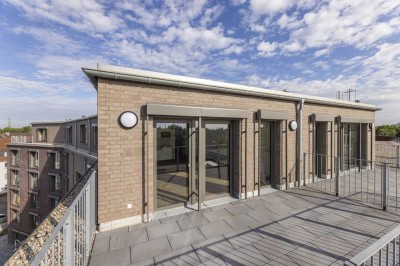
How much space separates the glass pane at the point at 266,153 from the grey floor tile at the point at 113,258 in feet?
15.9

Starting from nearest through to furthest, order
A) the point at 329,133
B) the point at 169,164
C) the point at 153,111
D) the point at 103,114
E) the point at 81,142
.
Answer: the point at 103,114 → the point at 153,111 → the point at 169,164 → the point at 329,133 → the point at 81,142

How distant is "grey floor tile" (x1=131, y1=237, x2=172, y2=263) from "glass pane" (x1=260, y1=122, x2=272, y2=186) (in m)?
4.20

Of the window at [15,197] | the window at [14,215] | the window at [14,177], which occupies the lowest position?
the window at [14,215]

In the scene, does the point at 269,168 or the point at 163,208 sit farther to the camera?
the point at 269,168

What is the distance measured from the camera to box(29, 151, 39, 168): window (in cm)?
1989

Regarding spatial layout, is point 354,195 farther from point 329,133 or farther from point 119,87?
point 119,87

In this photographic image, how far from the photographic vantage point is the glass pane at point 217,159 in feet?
18.9

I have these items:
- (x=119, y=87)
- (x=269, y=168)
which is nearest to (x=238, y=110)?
(x=269, y=168)

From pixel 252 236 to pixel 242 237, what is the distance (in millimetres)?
206

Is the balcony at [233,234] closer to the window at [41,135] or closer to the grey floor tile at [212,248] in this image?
the grey floor tile at [212,248]

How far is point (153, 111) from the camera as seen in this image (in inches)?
179

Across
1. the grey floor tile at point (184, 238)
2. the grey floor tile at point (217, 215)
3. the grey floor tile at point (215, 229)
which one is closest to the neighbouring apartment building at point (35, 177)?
the grey floor tile at point (217, 215)

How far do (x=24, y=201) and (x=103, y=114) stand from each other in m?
24.4

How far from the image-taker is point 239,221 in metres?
4.58
